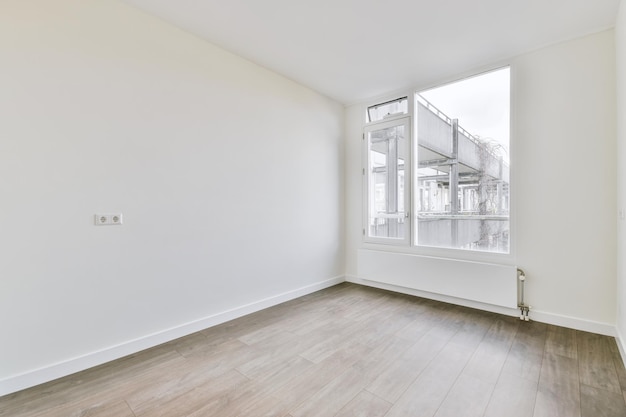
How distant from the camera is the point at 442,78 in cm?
378

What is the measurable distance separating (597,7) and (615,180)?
155 cm

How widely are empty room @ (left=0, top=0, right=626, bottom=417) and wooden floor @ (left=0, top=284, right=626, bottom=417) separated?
0.07 feet

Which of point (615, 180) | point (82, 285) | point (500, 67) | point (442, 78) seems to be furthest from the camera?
point (442, 78)

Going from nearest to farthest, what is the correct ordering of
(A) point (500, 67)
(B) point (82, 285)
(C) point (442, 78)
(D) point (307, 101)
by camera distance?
(B) point (82, 285), (A) point (500, 67), (C) point (442, 78), (D) point (307, 101)

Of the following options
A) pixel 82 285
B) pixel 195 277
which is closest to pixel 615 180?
pixel 195 277

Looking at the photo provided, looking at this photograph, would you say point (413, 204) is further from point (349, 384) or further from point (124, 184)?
point (124, 184)

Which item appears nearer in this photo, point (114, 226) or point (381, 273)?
point (114, 226)

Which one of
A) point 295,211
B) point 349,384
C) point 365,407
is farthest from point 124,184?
point 365,407

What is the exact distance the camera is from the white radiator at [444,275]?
10.6ft

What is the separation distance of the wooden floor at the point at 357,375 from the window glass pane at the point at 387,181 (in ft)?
5.26

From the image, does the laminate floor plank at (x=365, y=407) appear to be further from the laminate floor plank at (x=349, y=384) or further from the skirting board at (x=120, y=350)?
the skirting board at (x=120, y=350)

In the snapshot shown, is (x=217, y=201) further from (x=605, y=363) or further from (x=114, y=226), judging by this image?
(x=605, y=363)

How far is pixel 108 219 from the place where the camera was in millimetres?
2359

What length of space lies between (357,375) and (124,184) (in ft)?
8.14
